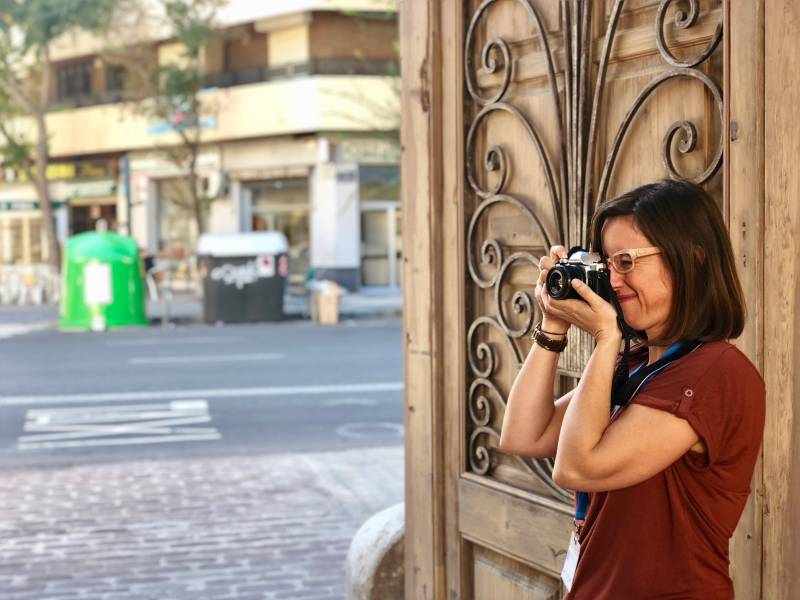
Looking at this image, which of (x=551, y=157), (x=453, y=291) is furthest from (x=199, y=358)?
(x=551, y=157)

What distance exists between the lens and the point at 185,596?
5.85 meters

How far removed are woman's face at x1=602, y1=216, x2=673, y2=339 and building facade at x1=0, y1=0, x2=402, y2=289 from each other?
25.3 m

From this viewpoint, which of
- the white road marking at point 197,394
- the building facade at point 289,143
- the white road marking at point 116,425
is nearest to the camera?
the white road marking at point 116,425

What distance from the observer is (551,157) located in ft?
11.2

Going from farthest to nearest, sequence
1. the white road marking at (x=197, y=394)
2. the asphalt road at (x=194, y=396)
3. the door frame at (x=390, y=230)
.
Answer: the door frame at (x=390, y=230)
the white road marking at (x=197, y=394)
the asphalt road at (x=194, y=396)

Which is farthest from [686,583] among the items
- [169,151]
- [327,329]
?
[169,151]

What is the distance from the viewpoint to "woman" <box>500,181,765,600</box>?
6.85 ft

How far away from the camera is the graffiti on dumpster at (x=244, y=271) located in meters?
22.0

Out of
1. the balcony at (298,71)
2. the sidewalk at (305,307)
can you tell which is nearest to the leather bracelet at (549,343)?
the sidewalk at (305,307)

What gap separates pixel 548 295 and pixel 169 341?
1690 centimetres

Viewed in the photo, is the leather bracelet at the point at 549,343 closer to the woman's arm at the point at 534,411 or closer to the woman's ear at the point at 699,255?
the woman's arm at the point at 534,411

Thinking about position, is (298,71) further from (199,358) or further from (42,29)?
(199,358)

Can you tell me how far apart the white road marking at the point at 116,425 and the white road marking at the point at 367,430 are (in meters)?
1.09

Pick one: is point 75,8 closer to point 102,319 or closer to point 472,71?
point 102,319
